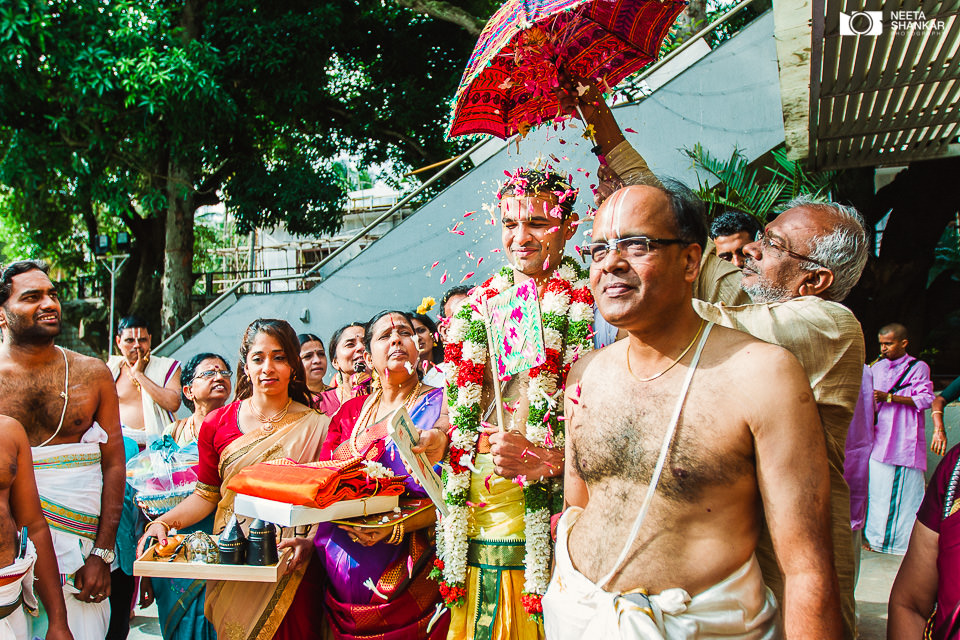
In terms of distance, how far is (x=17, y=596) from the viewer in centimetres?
277

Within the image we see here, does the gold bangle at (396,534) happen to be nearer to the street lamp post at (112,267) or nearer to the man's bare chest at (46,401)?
the man's bare chest at (46,401)

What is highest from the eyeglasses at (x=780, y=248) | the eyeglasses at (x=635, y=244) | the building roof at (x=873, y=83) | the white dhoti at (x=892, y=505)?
the building roof at (x=873, y=83)

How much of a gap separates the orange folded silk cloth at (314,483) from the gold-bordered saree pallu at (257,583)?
37cm

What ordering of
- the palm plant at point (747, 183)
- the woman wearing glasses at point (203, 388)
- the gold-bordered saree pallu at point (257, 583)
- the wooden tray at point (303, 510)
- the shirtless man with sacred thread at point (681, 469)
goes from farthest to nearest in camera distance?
the palm plant at point (747, 183) < the woman wearing glasses at point (203, 388) < the gold-bordered saree pallu at point (257, 583) < the wooden tray at point (303, 510) < the shirtless man with sacred thread at point (681, 469)

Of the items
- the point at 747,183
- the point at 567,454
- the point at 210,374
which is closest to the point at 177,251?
the point at 210,374

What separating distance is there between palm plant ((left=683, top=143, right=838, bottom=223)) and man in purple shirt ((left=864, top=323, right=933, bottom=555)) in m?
1.68

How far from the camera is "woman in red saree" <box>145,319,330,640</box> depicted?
11.1 ft

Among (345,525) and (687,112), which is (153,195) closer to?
(687,112)

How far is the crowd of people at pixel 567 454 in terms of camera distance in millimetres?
1785

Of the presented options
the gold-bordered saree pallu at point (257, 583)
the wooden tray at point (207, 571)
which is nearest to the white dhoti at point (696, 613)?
the wooden tray at point (207, 571)

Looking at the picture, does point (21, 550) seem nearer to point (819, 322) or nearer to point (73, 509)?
point (73, 509)

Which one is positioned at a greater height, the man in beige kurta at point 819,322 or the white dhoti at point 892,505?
the man in beige kurta at point 819,322

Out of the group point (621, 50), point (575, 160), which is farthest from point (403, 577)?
point (575, 160)

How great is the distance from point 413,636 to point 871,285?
7.69 m
